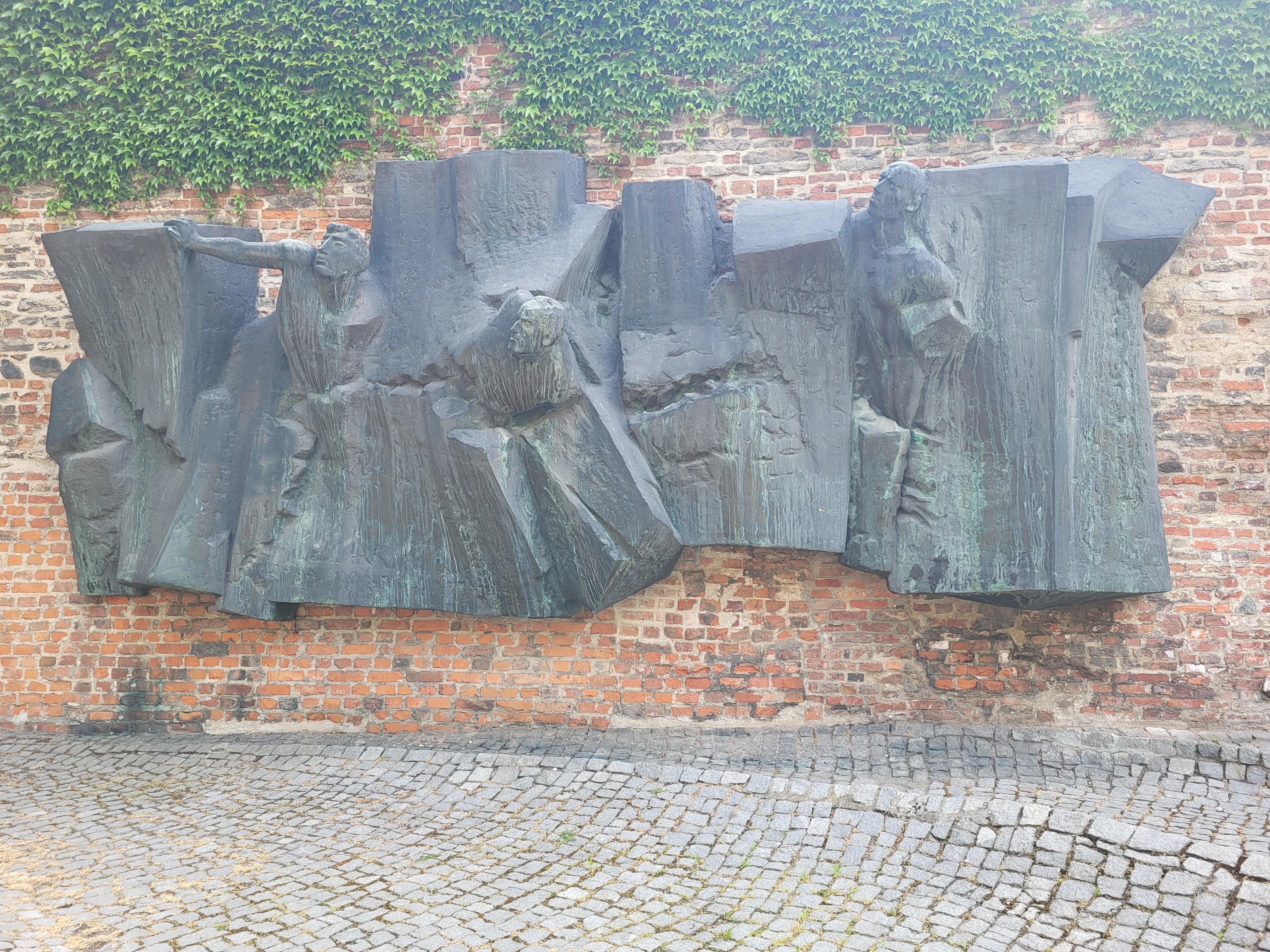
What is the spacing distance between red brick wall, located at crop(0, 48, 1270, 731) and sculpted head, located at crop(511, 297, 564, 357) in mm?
1513

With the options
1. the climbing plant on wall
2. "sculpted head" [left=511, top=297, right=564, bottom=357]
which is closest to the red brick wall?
the climbing plant on wall

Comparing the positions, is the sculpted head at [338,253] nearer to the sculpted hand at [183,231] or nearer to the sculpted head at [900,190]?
the sculpted hand at [183,231]

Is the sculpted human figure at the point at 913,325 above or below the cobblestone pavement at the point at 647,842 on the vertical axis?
above

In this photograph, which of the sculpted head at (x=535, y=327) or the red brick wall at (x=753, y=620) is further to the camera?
the red brick wall at (x=753, y=620)

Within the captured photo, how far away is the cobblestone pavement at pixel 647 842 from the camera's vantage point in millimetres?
3539

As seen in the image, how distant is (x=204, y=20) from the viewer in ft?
20.5

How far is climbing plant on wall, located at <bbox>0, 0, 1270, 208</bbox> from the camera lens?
221 inches

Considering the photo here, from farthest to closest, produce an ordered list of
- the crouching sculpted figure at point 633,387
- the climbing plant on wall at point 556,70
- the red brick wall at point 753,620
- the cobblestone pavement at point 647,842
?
the climbing plant on wall at point 556,70 < the red brick wall at point 753,620 < the crouching sculpted figure at point 633,387 < the cobblestone pavement at point 647,842

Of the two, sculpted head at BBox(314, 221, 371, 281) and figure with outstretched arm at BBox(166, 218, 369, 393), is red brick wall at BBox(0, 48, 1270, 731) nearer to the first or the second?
figure with outstretched arm at BBox(166, 218, 369, 393)

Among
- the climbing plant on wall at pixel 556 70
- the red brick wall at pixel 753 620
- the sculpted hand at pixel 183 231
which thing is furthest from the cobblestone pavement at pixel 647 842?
the climbing plant on wall at pixel 556 70

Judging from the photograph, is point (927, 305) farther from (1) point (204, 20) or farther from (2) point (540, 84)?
(1) point (204, 20)

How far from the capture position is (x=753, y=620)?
18.2ft

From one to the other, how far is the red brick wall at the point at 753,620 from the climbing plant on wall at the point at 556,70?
0.53ft

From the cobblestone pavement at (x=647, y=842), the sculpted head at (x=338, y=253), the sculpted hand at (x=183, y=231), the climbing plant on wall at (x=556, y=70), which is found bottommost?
the cobblestone pavement at (x=647, y=842)
